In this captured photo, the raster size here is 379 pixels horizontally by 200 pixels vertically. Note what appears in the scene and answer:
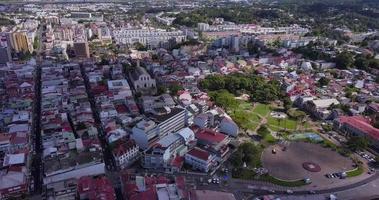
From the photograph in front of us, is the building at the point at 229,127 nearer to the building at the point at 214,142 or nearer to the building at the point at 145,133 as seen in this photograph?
the building at the point at 214,142

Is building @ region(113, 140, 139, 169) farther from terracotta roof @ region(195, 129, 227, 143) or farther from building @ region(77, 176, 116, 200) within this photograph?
terracotta roof @ region(195, 129, 227, 143)

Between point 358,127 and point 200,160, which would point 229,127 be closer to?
point 200,160

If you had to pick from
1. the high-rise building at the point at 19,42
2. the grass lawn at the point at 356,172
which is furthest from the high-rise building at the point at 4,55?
the grass lawn at the point at 356,172

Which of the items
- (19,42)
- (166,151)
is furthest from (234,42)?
(166,151)

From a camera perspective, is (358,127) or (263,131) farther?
(263,131)

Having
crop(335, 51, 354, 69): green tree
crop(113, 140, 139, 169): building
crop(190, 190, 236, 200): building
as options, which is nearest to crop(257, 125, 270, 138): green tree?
crop(190, 190, 236, 200): building

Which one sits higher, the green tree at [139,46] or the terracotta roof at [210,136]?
the green tree at [139,46]
